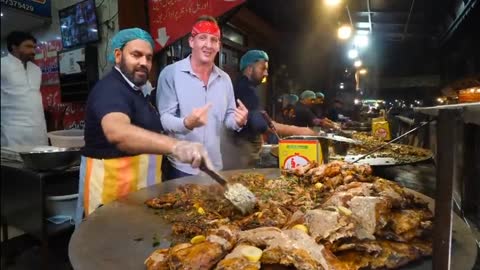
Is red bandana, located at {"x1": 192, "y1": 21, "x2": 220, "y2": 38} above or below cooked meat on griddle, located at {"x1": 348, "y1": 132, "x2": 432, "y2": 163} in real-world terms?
above

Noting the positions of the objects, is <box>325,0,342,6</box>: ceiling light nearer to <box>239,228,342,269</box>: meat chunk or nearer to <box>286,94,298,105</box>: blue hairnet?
<box>286,94,298,105</box>: blue hairnet

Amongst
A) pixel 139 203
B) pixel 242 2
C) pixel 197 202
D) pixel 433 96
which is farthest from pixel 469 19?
pixel 139 203

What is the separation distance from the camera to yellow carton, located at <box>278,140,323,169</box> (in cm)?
216

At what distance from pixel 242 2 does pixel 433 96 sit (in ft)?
5.44

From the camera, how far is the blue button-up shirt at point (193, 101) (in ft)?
7.04

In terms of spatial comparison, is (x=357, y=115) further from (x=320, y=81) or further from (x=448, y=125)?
(x=448, y=125)

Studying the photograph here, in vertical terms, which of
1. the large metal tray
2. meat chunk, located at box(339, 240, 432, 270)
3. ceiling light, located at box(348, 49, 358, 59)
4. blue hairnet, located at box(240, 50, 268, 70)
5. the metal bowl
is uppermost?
ceiling light, located at box(348, 49, 358, 59)

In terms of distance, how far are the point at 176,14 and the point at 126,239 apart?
1.88m

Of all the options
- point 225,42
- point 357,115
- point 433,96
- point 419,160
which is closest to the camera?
point 419,160

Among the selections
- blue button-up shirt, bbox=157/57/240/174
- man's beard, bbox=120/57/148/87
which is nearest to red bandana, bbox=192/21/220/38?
blue button-up shirt, bbox=157/57/240/174

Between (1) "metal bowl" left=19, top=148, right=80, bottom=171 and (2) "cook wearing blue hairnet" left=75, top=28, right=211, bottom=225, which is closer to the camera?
(1) "metal bowl" left=19, top=148, right=80, bottom=171

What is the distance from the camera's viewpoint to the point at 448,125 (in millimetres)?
762

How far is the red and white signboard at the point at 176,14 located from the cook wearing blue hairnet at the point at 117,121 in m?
0.69

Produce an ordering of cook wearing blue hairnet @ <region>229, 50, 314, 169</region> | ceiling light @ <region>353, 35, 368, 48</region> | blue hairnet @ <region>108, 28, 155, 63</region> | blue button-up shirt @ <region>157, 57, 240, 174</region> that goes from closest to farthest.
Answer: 1. blue hairnet @ <region>108, 28, 155, 63</region>
2. blue button-up shirt @ <region>157, 57, 240, 174</region>
3. cook wearing blue hairnet @ <region>229, 50, 314, 169</region>
4. ceiling light @ <region>353, 35, 368, 48</region>
